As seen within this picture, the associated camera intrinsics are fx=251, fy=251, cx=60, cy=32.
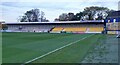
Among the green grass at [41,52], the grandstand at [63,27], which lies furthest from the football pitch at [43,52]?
the grandstand at [63,27]

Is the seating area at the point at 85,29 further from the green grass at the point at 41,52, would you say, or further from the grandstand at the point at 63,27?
the green grass at the point at 41,52

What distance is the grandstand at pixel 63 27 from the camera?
3324 inches

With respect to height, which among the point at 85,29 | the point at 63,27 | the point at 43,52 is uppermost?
the point at 43,52

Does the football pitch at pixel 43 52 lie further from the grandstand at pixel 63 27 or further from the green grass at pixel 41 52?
the grandstand at pixel 63 27

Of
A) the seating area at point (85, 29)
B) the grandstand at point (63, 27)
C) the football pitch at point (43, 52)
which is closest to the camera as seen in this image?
the football pitch at point (43, 52)

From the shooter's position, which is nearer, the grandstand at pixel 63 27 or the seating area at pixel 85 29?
the seating area at pixel 85 29

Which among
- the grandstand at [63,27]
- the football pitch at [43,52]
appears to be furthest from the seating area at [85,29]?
the football pitch at [43,52]

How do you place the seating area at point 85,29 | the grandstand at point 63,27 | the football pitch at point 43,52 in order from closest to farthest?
the football pitch at point 43,52 → the seating area at point 85,29 → the grandstand at point 63,27

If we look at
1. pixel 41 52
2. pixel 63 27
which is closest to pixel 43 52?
pixel 41 52

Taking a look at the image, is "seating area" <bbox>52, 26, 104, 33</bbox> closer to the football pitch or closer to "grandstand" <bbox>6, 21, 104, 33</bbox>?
"grandstand" <bbox>6, 21, 104, 33</bbox>

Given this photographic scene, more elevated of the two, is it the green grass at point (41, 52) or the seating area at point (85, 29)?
the green grass at point (41, 52)

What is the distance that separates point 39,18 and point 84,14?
97.6 ft

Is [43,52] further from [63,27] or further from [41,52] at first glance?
[63,27]

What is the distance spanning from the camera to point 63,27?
91125mm
